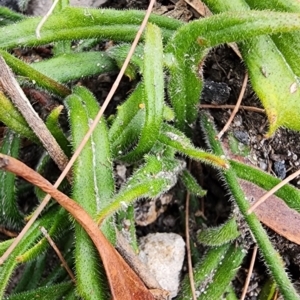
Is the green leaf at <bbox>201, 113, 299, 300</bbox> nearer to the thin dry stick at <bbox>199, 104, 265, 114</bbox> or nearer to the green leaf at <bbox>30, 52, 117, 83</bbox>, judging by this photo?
the thin dry stick at <bbox>199, 104, 265, 114</bbox>

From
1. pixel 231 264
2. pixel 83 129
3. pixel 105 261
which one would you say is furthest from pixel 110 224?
pixel 231 264

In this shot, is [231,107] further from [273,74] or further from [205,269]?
[205,269]

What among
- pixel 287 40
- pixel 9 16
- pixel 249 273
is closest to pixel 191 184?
pixel 249 273

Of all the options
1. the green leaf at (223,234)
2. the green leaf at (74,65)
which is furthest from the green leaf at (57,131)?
the green leaf at (223,234)

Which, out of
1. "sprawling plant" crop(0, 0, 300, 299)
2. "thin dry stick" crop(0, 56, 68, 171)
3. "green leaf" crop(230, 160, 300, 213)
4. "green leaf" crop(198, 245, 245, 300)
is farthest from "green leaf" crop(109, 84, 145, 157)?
"green leaf" crop(198, 245, 245, 300)

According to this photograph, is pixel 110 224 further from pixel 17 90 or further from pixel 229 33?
pixel 229 33

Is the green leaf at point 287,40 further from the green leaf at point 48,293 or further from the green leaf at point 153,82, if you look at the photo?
the green leaf at point 48,293
